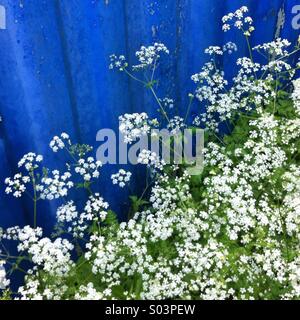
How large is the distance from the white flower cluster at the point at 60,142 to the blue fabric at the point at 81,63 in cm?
7

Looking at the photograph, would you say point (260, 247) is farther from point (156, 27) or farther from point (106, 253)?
point (156, 27)

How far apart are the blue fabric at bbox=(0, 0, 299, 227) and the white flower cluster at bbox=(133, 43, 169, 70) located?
3.2 inches

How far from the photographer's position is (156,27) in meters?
3.04

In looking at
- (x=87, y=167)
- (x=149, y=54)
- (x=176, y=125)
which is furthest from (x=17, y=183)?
(x=176, y=125)

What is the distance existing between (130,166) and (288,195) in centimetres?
132

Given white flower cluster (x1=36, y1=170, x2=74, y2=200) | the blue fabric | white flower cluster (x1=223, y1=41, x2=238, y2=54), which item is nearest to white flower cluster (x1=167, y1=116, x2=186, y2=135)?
the blue fabric

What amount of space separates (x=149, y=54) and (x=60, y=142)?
912 millimetres

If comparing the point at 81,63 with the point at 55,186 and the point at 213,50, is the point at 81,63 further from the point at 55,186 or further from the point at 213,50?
the point at 213,50

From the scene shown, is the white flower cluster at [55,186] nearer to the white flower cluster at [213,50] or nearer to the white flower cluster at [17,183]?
the white flower cluster at [17,183]

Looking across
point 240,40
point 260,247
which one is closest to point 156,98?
point 240,40

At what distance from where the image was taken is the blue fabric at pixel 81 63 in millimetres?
2451

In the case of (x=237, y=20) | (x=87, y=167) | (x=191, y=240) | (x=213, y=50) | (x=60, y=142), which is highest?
(x=237, y=20)

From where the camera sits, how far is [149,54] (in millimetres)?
2951
